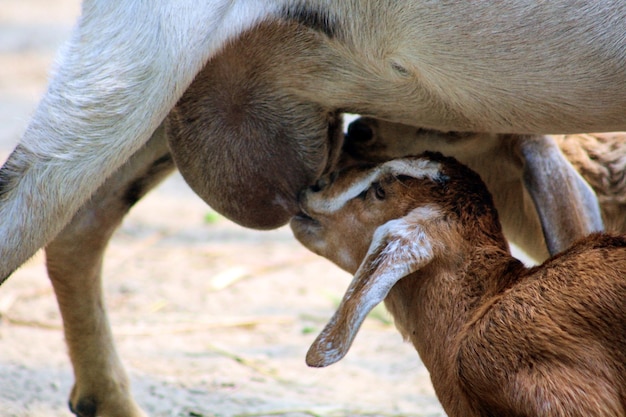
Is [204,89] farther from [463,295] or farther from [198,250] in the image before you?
[198,250]

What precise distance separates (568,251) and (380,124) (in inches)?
41.6

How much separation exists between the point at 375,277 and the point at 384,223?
377 mm

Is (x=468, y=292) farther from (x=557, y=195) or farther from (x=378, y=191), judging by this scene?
(x=557, y=195)

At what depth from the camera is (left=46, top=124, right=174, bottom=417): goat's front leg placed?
4.10 m

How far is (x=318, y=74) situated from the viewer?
3592mm

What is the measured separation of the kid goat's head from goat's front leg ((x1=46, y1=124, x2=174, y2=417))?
0.70 metres

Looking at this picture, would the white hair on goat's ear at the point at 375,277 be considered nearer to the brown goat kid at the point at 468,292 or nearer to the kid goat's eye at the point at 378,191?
the brown goat kid at the point at 468,292

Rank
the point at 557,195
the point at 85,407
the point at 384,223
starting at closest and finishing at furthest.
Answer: the point at 384,223
the point at 557,195
the point at 85,407

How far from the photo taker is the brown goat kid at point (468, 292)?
9.80 feet

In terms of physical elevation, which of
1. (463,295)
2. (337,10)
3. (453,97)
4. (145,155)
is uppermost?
(337,10)

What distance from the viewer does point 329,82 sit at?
361 centimetres

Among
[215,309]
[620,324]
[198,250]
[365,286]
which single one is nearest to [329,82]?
[365,286]

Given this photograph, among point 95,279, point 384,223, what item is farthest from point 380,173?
point 95,279

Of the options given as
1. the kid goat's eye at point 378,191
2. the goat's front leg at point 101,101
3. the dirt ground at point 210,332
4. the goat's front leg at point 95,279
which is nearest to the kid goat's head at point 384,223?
the kid goat's eye at point 378,191
